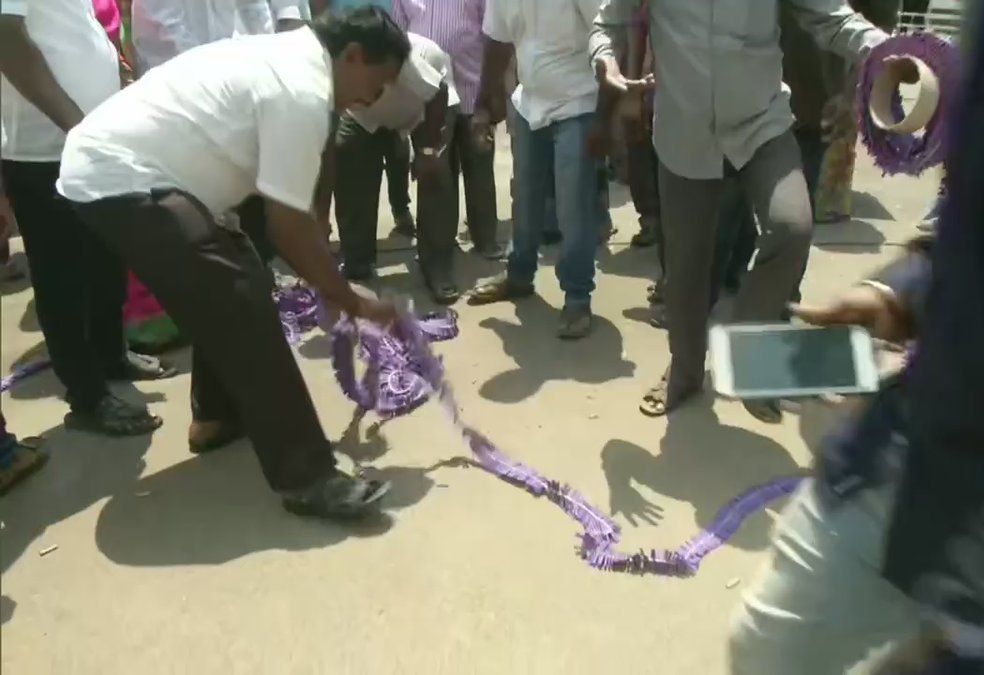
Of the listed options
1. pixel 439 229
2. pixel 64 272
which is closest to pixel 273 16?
pixel 439 229

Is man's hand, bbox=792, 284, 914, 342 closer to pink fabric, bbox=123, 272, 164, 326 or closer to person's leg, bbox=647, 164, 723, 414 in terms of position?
person's leg, bbox=647, 164, 723, 414

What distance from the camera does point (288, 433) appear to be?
2562 millimetres

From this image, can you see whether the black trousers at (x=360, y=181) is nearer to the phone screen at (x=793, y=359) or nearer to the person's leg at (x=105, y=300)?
the person's leg at (x=105, y=300)

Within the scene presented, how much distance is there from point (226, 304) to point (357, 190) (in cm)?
180

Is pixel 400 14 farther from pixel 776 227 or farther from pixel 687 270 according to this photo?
pixel 776 227

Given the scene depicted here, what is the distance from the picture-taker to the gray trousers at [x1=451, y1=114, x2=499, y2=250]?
4.26m

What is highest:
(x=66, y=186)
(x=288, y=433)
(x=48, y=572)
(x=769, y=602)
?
(x=66, y=186)

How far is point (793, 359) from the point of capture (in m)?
1.50

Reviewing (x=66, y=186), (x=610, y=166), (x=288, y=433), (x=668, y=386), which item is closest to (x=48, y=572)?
(x=288, y=433)

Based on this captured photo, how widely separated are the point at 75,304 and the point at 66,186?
584mm

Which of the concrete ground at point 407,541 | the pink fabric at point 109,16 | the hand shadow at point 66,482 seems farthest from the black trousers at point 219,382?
the pink fabric at point 109,16

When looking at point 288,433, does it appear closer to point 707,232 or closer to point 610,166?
point 707,232

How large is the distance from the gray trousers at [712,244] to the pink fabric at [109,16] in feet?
6.24

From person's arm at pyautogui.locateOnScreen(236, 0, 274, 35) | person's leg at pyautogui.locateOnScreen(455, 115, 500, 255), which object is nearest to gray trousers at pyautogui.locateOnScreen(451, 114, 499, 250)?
person's leg at pyautogui.locateOnScreen(455, 115, 500, 255)
